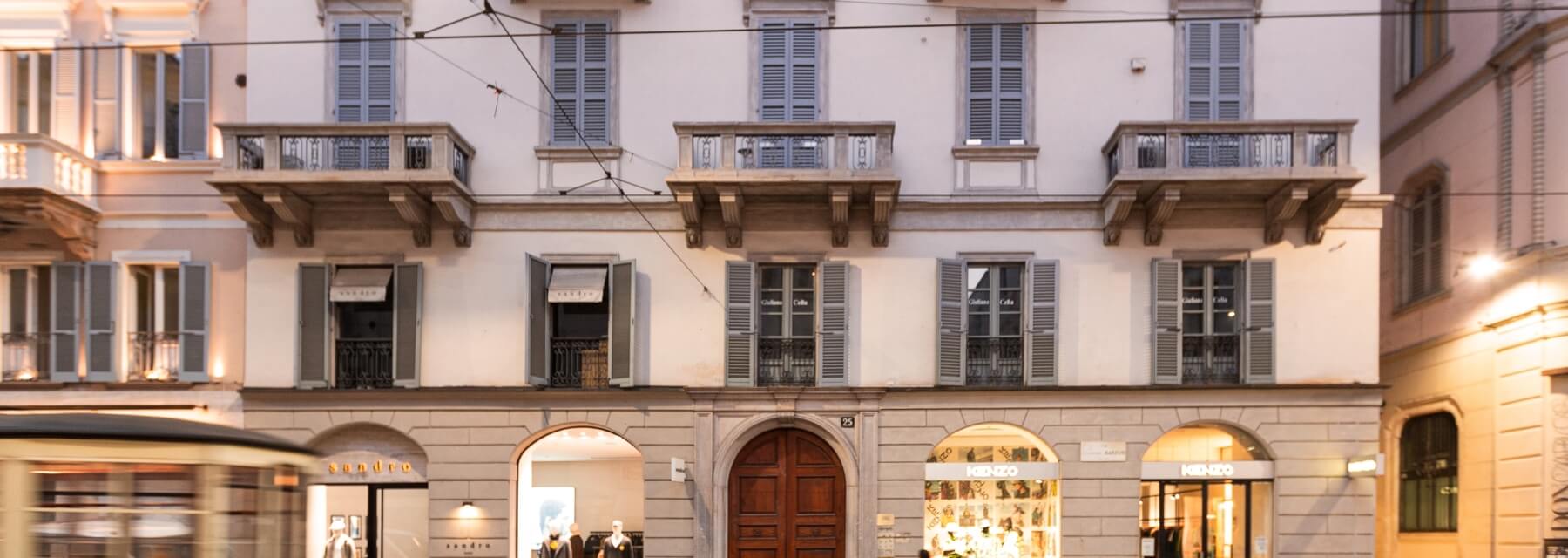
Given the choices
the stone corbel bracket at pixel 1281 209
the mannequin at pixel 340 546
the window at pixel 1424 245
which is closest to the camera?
the stone corbel bracket at pixel 1281 209

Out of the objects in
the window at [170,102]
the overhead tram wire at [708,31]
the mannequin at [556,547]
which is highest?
the overhead tram wire at [708,31]

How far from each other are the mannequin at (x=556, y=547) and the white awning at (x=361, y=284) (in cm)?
433

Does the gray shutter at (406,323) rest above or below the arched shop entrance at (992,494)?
above

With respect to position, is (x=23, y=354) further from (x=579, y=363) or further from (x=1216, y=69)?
(x=1216, y=69)

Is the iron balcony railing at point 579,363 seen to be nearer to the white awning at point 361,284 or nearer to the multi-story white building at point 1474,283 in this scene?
the white awning at point 361,284

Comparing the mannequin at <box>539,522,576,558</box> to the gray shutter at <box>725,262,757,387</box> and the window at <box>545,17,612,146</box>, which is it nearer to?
the gray shutter at <box>725,262,757,387</box>

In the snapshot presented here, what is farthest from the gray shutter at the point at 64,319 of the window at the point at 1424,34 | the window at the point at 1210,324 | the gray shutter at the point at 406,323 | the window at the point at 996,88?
the window at the point at 1424,34

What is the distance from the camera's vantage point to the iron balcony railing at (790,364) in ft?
63.2

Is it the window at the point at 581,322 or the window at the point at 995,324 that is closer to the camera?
the window at the point at 581,322

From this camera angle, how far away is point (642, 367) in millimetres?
19156

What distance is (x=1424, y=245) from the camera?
2238 centimetres

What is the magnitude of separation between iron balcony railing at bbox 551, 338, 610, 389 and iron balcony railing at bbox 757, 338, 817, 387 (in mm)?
2335

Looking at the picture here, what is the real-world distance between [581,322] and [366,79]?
4.94 m

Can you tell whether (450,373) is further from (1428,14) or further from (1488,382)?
(1428,14)
